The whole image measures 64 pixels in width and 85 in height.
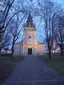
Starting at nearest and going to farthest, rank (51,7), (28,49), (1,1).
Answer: (1,1), (51,7), (28,49)

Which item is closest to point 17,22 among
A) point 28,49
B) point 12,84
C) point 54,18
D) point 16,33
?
point 16,33

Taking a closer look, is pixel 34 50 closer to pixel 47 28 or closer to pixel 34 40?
pixel 34 40

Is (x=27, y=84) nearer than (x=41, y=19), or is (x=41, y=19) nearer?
(x=27, y=84)

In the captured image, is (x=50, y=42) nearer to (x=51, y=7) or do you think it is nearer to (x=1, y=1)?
(x=51, y=7)

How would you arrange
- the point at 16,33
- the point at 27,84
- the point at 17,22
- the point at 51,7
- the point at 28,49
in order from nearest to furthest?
1. the point at 27,84
2. the point at 51,7
3. the point at 17,22
4. the point at 16,33
5. the point at 28,49

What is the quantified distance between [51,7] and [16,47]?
225 ft

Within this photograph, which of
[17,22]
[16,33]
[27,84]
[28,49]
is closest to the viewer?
[27,84]

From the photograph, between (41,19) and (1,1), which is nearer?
(1,1)

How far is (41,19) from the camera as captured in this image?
5106cm

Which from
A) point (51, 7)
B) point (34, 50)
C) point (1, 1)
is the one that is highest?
point (51, 7)

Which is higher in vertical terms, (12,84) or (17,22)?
(17,22)

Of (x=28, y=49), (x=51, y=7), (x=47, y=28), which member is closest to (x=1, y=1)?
(x=51, y=7)

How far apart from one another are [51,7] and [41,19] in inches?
124

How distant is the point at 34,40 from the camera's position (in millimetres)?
115812
